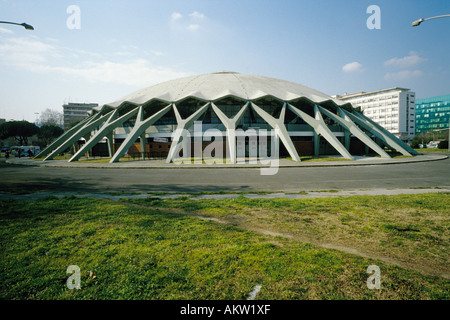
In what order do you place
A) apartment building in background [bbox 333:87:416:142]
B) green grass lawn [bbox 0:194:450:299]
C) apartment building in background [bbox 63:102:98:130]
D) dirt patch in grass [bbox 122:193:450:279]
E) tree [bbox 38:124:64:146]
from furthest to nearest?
apartment building in background [bbox 63:102:98:130]
apartment building in background [bbox 333:87:416:142]
tree [bbox 38:124:64:146]
dirt patch in grass [bbox 122:193:450:279]
green grass lawn [bbox 0:194:450:299]

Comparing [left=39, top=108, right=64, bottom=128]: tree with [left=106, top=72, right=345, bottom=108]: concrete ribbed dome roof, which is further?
[left=39, top=108, right=64, bottom=128]: tree

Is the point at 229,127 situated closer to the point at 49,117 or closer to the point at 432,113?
the point at 49,117

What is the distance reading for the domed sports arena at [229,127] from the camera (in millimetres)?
27891

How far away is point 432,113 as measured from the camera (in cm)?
13762

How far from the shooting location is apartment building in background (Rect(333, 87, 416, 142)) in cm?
10119

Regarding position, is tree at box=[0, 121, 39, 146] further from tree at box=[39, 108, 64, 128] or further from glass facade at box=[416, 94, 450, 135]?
glass facade at box=[416, 94, 450, 135]

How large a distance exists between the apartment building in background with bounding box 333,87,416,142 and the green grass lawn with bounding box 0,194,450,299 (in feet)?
379

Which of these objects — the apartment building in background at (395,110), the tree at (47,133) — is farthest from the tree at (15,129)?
the apartment building in background at (395,110)

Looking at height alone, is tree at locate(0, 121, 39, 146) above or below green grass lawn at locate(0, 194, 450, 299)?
above

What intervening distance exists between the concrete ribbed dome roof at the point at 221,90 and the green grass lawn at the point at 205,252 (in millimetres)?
26189

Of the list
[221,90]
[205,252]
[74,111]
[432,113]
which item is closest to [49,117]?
[74,111]

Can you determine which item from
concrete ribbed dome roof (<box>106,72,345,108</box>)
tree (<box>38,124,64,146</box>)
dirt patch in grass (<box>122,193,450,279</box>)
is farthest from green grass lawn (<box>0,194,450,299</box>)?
tree (<box>38,124,64,146</box>)
